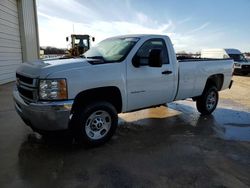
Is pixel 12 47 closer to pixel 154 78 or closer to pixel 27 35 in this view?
pixel 27 35

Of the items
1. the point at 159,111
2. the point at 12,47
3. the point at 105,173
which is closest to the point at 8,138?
the point at 105,173

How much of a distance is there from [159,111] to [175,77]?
1.96 metres

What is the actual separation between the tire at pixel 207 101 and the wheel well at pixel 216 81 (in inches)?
5.8

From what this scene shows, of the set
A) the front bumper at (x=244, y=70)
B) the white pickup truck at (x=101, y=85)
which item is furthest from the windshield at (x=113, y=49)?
the front bumper at (x=244, y=70)

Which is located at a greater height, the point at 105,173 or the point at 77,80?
the point at 77,80

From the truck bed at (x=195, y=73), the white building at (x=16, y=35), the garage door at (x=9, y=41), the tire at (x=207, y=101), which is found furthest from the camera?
the white building at (x=16, y=35)

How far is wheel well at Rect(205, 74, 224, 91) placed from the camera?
697 centimetres

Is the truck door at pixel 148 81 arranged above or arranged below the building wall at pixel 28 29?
below

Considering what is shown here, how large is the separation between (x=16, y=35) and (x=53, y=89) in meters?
11.1

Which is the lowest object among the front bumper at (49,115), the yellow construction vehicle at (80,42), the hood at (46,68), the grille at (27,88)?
the front bumper at (49,115)

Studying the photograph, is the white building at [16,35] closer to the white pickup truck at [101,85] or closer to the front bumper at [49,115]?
the white pickup truck at [101,85]

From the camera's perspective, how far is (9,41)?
12.4 metres

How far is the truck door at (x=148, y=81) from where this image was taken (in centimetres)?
Answer: 476

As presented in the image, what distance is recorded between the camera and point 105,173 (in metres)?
3.56
